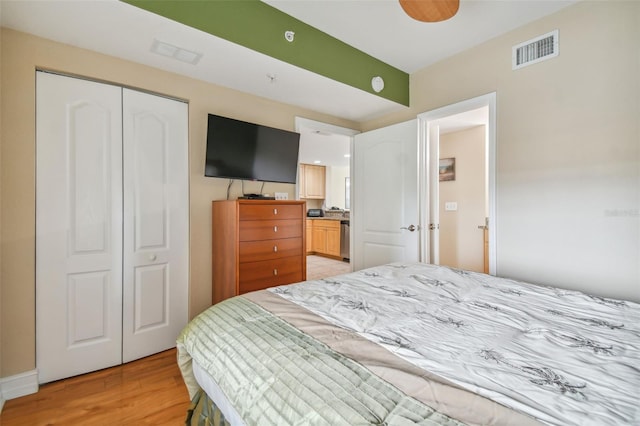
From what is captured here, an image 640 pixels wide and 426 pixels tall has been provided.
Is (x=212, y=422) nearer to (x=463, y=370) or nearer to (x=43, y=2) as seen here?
(x=463, y=370)

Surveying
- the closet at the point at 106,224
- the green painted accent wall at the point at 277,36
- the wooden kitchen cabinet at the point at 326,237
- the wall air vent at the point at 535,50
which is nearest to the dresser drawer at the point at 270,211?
the closet at the point at 106,224

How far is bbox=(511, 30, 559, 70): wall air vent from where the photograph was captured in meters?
2.12

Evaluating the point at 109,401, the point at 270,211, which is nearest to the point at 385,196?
the point at 270,211

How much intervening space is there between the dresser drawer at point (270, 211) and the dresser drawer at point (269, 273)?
37 cm

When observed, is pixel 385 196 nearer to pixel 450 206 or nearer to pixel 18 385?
pixel 450 206

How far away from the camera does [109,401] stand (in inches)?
68.1

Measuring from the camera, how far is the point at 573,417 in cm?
61

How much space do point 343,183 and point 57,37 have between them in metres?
6.45

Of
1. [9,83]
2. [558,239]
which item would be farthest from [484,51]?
[9,83]

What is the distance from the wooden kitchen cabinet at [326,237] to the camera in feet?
20.4

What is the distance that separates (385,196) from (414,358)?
248cm

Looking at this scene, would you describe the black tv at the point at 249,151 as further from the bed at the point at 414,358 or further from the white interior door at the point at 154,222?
the bed at the point at 414,358

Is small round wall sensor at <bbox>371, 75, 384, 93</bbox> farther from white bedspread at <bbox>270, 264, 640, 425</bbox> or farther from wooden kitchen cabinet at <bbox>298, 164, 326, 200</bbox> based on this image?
wooden kitchen cabinet at <bbox>298, 164, 326, 200</bbox>

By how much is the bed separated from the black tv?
4.55 feet
